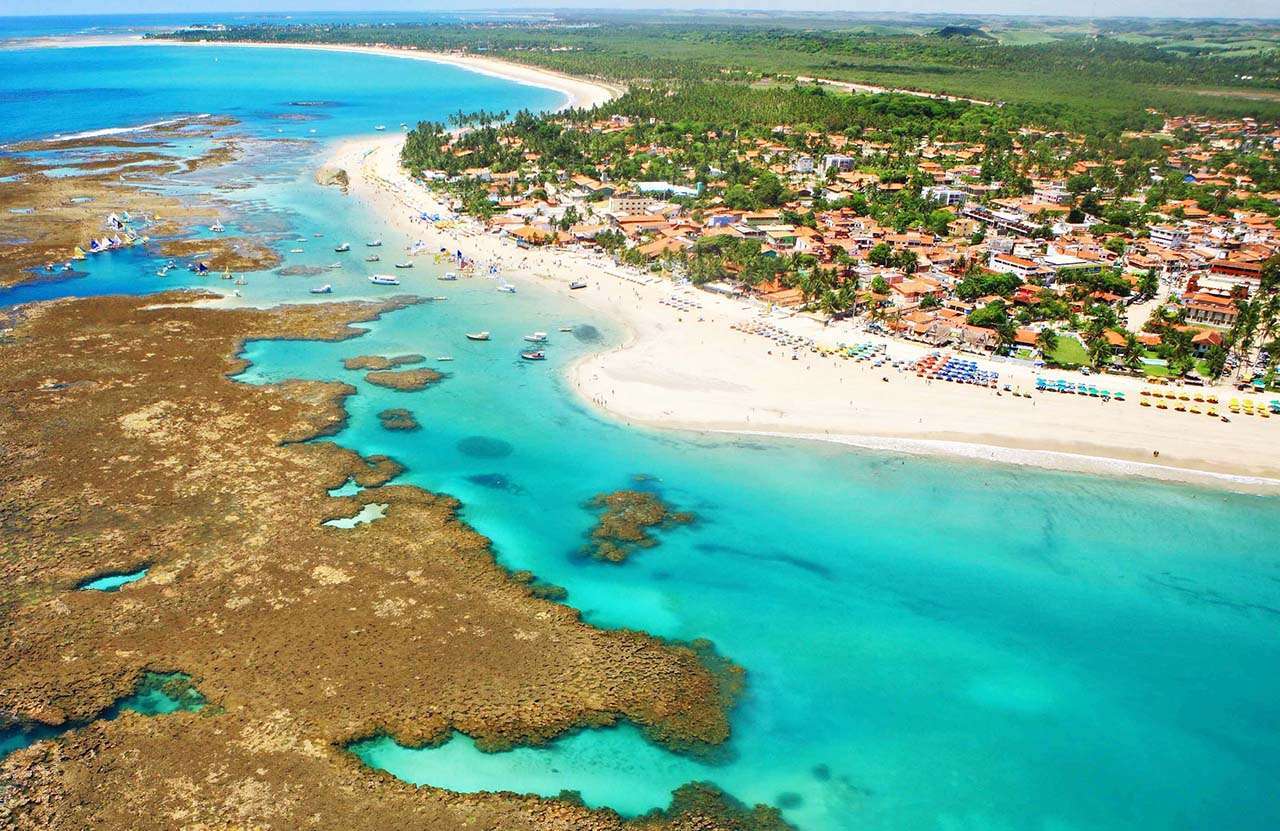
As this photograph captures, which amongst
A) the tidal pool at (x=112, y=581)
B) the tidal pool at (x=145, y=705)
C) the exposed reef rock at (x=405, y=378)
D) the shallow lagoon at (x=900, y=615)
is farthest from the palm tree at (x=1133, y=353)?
the tidal pool at (x=112, y=581)

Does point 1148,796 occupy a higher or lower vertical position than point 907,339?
lower

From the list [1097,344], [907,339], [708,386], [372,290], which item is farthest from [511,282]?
[1097,344]

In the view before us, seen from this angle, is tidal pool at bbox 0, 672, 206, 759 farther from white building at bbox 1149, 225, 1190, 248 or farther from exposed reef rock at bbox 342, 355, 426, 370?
white building at bbox 1149, 225, 1190, 248

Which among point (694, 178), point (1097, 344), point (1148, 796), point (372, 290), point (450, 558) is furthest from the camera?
point (694, 178)

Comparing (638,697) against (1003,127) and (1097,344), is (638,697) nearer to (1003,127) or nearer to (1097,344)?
(1097,344)

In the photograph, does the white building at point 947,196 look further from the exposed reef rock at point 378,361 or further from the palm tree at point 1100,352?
the exposed reef rock at point 378,361

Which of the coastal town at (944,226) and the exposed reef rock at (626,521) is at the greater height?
the coastal town at (944,226)

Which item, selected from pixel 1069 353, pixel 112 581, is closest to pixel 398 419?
pixel 112 581
